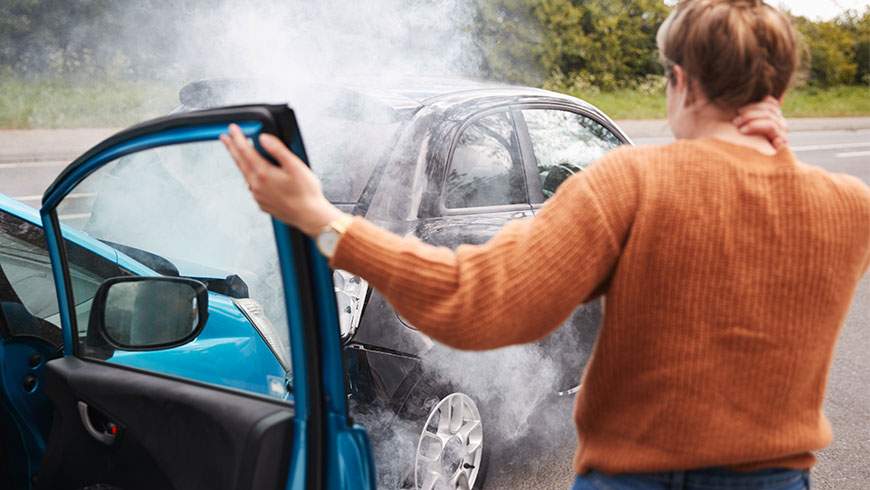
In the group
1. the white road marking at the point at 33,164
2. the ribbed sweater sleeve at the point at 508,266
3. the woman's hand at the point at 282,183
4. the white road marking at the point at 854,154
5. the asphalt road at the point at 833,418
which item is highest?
the woman's hand at the point at 282,183

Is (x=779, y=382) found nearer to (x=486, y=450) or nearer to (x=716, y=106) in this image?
(x=716, y=106)

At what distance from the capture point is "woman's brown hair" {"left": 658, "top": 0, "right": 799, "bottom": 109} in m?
1.28

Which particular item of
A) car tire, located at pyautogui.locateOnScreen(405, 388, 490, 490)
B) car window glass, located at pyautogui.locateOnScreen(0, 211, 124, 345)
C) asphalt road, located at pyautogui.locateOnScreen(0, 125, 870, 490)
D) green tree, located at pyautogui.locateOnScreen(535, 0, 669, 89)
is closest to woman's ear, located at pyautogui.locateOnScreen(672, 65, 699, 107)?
car window glass, located at pyautogui.locateOnScreen(0, 211, 124, 345)

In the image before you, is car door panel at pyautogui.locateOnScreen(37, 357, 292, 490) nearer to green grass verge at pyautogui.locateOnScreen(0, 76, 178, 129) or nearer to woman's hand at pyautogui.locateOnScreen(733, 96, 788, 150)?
woman's hand at pyautogui.locateOnScreen(733, 96, 788, 150)

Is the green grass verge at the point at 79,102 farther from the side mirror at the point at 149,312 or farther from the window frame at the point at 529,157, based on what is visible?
the side mirror at the point at 149,312

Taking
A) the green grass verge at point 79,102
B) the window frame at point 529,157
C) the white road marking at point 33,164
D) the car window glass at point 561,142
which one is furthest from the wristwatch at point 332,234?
the green grass verge at point 79,102

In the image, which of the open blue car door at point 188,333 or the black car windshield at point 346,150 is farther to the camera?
the black car windshield at point 346,150

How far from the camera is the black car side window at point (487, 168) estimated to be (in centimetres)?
332

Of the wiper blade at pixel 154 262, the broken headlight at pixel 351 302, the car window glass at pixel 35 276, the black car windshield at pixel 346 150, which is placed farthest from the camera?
the black car windshield at pixel 346 150

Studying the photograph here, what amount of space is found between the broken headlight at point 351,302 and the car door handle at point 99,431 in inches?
42.6

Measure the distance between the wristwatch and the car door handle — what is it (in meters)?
0.82

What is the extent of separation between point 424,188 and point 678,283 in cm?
196

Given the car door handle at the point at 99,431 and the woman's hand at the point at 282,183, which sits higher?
the woman's hand at the point at 282,183

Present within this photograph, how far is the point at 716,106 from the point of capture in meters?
1.33
